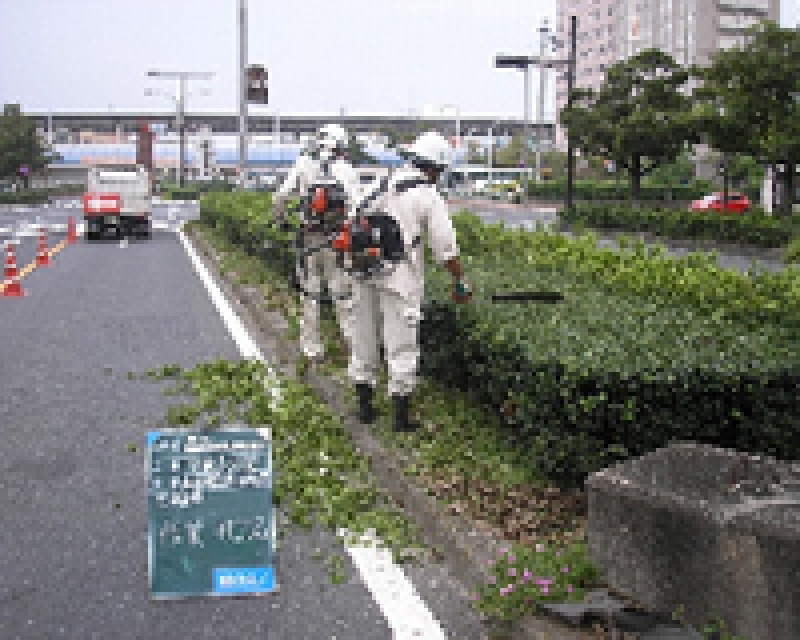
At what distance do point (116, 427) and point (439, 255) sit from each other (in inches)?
102

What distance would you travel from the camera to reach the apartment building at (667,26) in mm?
91812

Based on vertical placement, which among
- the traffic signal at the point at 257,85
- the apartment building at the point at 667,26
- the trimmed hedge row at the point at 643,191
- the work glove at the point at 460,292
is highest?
the apartment building at the point at 667,26

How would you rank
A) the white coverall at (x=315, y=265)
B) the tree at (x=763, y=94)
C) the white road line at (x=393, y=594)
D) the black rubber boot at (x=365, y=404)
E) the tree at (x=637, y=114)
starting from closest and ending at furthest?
the white road line at (x=393, y=594)
the black rubber boot at (x=365, y=404)
the white coverall at (x=315, y=265)
the tree at (x=763, y=94)
the tree at (x=637, y=114)

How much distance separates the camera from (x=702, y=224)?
1185 inches

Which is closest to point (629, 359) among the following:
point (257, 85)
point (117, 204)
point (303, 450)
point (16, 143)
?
point (303, 450)

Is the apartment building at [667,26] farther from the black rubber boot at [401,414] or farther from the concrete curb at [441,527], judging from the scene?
the black rubber boot at [401,414]

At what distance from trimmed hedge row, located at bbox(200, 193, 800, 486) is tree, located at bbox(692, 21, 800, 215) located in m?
20.9

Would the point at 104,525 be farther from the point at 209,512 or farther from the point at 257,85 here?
the point at 257,85

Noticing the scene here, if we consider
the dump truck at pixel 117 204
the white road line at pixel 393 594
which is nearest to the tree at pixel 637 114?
the dump truck at pixel 117 204

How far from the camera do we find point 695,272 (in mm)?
8469

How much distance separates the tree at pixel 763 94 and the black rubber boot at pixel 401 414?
897 inches

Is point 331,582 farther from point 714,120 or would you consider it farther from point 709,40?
point 709,40

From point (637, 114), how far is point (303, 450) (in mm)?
30889

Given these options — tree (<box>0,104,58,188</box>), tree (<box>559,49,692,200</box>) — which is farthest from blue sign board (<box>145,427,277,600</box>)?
tree (<box>0,104,58,188</box>)
